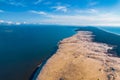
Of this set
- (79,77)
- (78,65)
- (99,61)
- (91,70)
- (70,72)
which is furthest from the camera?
(99,61)

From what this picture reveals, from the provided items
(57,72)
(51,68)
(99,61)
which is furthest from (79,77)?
(99,61)

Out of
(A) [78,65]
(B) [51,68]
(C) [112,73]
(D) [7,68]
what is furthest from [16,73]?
(C) [112,73]

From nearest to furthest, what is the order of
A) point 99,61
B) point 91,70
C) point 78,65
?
1. point 91,70
2. point 78,65
3. point 99,61

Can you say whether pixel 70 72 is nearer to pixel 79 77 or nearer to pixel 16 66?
pixel 79 77

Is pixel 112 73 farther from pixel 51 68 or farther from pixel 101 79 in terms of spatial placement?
pixel 51 68

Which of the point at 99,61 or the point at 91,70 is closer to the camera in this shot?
the point at 91,70

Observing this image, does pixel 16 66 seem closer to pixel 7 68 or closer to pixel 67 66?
pixel 7 68

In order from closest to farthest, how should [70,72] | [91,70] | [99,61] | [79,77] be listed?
1. [79,77]
2. [70,72]
3. [91,70]
4. [99,61]

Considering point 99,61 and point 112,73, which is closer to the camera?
point 112,73
